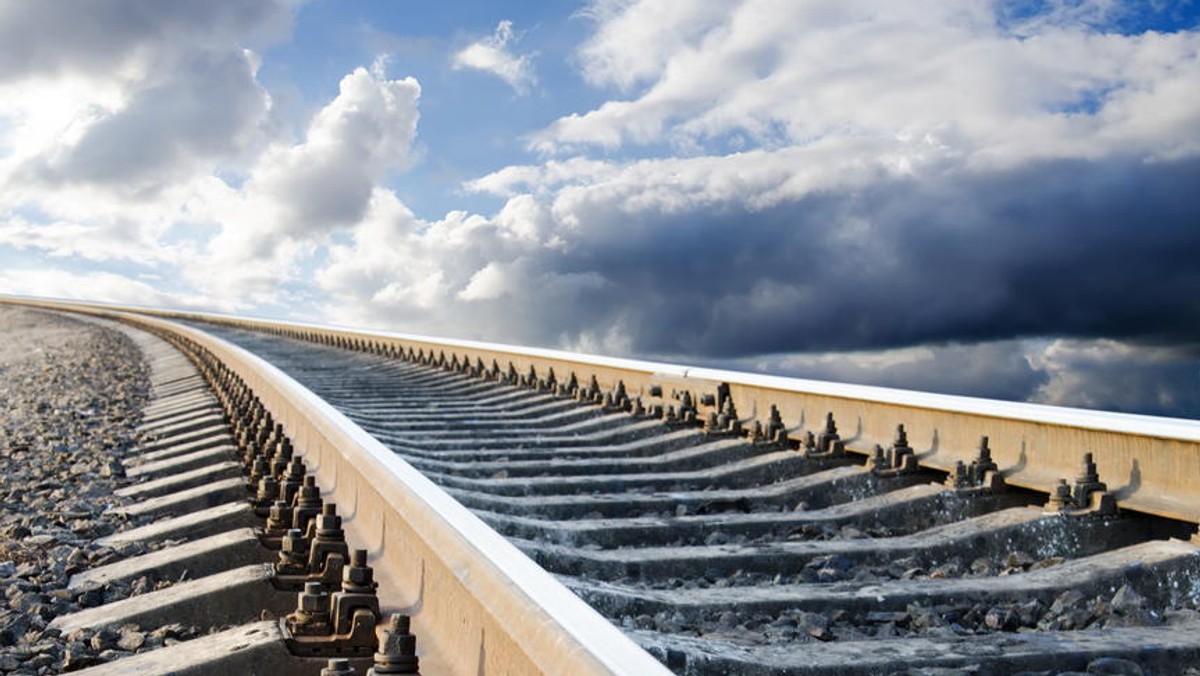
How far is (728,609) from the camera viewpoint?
10.4 feet

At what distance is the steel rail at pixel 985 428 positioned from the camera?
13.1ft

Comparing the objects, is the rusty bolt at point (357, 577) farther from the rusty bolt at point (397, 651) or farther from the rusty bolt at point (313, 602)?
the rusty bolt at point (397, 651)

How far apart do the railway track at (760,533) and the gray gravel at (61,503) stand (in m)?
0.31

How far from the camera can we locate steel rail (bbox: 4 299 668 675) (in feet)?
7.01

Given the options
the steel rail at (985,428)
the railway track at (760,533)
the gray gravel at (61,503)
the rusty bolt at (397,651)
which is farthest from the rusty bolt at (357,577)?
the steel rail at (985,428)

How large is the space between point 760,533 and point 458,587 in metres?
1.88

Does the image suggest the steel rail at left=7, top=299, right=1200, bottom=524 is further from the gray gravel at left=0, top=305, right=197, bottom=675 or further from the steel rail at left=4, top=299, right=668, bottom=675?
the gray gravel at left=0, top=305, right=197, bottom=675

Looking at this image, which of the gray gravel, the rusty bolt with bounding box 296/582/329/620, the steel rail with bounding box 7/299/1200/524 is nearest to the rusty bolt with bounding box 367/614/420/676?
the rusty bolt with bounding box 296/582/329/620

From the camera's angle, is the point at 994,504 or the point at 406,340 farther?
the point at 406,340

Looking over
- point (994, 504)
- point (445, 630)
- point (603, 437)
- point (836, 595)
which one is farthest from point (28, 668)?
point (603, 437)

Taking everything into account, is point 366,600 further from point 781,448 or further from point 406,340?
point 406,340

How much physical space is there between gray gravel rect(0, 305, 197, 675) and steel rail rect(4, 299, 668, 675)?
0.73 m

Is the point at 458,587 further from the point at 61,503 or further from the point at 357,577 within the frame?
the point at 61,503

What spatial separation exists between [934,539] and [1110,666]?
4.52 feet
